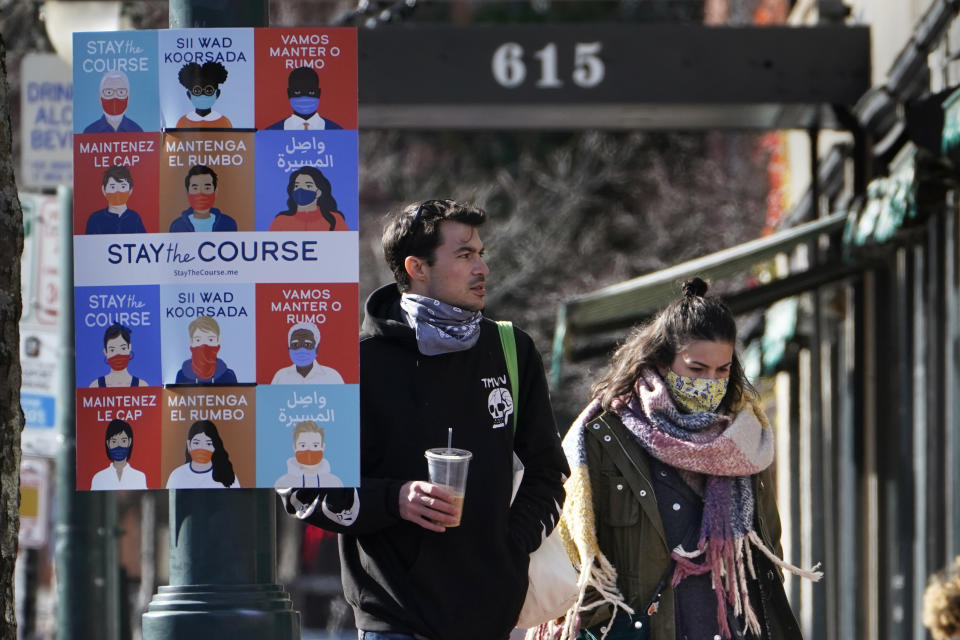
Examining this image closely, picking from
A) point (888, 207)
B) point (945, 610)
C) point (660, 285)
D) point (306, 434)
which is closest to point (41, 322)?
point (660, 285)

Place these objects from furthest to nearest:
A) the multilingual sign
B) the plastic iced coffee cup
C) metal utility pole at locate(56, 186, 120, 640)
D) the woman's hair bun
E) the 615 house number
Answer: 1. the 615 house number
2. the multilingual sign
3. metal utility pole at locate(56, 186, 120, 640)
4. the woman's hair bun
5. the plastic iced coffee cup

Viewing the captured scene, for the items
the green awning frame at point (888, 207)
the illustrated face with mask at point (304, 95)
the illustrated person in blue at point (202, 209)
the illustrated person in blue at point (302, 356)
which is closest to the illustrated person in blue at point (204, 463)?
the illustrated person in blue at point (302, 356)

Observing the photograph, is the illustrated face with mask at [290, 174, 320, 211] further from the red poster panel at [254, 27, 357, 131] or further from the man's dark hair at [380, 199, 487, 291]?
the man's dark hair at [380, 199, 487, 291]

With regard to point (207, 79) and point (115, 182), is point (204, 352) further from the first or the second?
point (207, 79)

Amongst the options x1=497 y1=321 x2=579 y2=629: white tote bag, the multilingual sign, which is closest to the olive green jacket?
x1=497 y1=321 x2=579 y2=629: white tote bag

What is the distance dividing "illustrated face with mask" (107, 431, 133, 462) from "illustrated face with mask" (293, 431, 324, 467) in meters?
0.44

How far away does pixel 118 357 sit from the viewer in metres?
4.71

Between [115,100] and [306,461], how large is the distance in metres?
1.13

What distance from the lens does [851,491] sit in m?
12.8

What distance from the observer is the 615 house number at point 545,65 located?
10.9 metres

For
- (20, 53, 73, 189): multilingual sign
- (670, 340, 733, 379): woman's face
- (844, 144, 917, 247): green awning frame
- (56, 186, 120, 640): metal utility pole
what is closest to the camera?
(670, 340, 733, 379): woman's face

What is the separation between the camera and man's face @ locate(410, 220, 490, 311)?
4.73 metres

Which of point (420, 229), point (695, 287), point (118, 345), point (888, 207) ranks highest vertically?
point (888, 207)

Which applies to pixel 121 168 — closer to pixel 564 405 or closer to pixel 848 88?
pixel 848 88
